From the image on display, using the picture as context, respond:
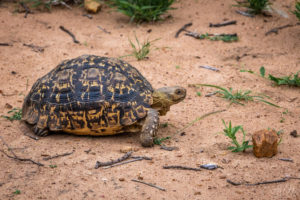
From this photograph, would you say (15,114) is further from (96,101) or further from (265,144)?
(265,144)

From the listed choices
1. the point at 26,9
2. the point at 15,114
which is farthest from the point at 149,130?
the point at 26,9

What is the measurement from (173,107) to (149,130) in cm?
146

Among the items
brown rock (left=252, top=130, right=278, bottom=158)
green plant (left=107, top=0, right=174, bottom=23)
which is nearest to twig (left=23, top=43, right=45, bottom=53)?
green plant (left=107, top=0, right=174, bottom=23)

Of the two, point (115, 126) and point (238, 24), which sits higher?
point (238, 24)

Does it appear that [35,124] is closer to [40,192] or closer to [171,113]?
[40,192]

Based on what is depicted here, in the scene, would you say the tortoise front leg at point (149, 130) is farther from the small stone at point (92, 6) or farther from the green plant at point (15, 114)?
the small stone at point (92, 6)

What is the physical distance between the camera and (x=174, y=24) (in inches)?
364

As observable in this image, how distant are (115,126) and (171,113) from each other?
4.36 feet

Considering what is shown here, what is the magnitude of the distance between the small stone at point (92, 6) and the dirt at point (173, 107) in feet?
0.75

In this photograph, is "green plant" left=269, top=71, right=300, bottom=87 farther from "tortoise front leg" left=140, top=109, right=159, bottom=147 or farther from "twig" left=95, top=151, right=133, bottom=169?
"twig" left=95, top=151, right=133, bottom=169

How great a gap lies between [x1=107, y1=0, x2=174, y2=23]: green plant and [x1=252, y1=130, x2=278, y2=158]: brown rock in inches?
221

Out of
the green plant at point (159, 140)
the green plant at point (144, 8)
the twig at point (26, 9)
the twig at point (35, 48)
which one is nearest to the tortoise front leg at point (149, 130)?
the green plant at point (159, 140)

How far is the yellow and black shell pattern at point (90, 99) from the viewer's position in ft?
15.7

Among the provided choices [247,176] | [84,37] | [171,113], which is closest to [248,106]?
[171,113]
